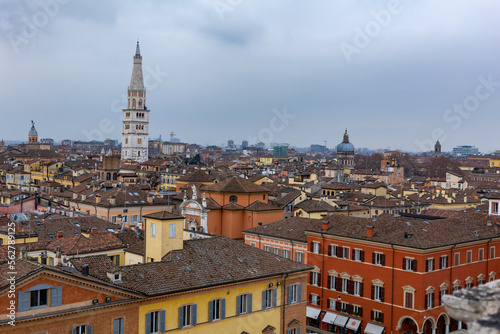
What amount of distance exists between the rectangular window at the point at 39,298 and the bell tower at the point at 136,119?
4724 inches

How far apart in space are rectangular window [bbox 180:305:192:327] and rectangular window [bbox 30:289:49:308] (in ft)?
16.0

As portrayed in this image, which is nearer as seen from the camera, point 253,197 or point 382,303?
point 382,303

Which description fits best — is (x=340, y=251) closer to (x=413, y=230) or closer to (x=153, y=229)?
(x=413, y=230)

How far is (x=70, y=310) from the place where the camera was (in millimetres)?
16406

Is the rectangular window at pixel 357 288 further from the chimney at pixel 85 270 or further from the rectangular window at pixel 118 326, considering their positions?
the chimney at pixel 85 270

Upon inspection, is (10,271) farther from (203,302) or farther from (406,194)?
(406,194)

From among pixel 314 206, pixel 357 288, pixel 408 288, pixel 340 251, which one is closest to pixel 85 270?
pixel 408 288

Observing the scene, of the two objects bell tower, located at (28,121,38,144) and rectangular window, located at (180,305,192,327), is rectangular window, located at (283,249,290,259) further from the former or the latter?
bell tower, located at (28,121,38,144)

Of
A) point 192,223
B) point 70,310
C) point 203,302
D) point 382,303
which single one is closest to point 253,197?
point 192,223

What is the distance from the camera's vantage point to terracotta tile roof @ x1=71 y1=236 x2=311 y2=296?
18922 millimetres

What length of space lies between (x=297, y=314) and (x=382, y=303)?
975 cm

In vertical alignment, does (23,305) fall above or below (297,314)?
above

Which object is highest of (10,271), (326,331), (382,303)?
(10,271)

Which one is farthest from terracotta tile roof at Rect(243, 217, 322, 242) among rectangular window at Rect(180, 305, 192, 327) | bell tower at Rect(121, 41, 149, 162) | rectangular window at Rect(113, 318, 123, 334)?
bell tower at Rect(121, 41, 149, 162)
